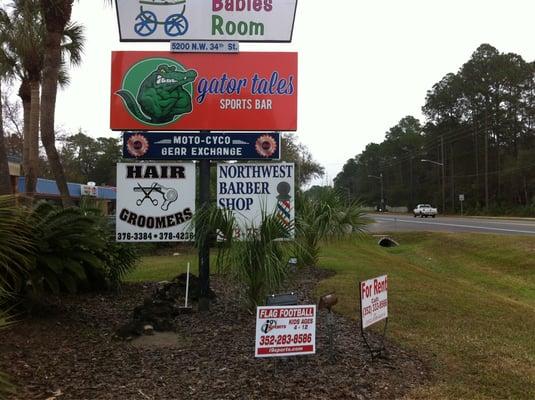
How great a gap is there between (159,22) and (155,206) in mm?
2684

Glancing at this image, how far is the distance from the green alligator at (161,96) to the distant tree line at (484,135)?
2250 inches

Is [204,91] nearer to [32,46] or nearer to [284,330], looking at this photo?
[284,330]

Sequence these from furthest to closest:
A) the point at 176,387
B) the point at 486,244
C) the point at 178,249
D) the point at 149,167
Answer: the point at 486,244 < the point at 178,249 < the point at 149,167 < the point at 176,387

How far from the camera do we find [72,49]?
17.8 m

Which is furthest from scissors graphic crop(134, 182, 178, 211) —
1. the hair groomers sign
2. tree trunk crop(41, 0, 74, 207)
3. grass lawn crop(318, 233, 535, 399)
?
tree trunk crop(41, 0, 74, 207)

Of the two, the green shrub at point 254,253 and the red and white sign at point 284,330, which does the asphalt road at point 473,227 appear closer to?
the green shrub at point 254,253

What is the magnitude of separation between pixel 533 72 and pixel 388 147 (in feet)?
184

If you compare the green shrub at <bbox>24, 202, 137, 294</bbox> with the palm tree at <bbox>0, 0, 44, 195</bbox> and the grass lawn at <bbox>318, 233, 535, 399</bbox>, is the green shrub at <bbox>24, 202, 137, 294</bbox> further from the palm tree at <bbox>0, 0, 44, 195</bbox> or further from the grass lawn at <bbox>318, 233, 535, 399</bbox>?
the palm tree at <bbox>0, 0, 44, 195</bbox>

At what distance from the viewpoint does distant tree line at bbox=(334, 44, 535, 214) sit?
221 ft

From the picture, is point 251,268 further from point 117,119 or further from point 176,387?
point 117,119

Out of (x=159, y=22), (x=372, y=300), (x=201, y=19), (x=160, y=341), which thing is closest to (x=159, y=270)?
(x=159, y=22)

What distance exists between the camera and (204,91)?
26.4 feet

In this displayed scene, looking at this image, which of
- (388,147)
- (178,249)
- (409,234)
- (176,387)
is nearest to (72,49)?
(178,249)

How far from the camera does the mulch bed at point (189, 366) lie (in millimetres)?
4598
